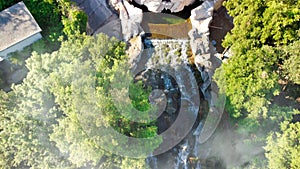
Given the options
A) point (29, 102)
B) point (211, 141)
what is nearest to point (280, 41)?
point (211, 141)

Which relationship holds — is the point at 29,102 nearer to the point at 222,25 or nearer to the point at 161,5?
the point at 161,5

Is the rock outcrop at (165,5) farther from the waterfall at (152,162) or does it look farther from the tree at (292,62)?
the waterfall at (152,162)

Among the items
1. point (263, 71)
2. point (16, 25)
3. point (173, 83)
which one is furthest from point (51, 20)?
point (263, 71)

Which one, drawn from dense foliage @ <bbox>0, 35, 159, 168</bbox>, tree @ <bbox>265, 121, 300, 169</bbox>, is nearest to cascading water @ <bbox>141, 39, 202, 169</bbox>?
dense foliage @ <bbox>0, 35, 159, 168</bbox>

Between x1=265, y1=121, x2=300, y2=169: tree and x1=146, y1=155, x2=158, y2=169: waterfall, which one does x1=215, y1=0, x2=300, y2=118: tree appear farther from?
x1=146, y1=155, x2=158, y2=169: waterfall

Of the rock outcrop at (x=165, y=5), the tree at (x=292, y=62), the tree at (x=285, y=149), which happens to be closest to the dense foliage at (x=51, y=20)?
the rock outcrop at (x=165, y=5)

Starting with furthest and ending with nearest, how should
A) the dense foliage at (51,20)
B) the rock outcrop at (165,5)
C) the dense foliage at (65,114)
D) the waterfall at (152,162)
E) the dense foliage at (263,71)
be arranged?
the rock outcrop at (165,5) → the dense foliage at (51,20) → the waterfall at (152,162) → the dense foliage at (263,71) → the dense foliage at (65,114)
